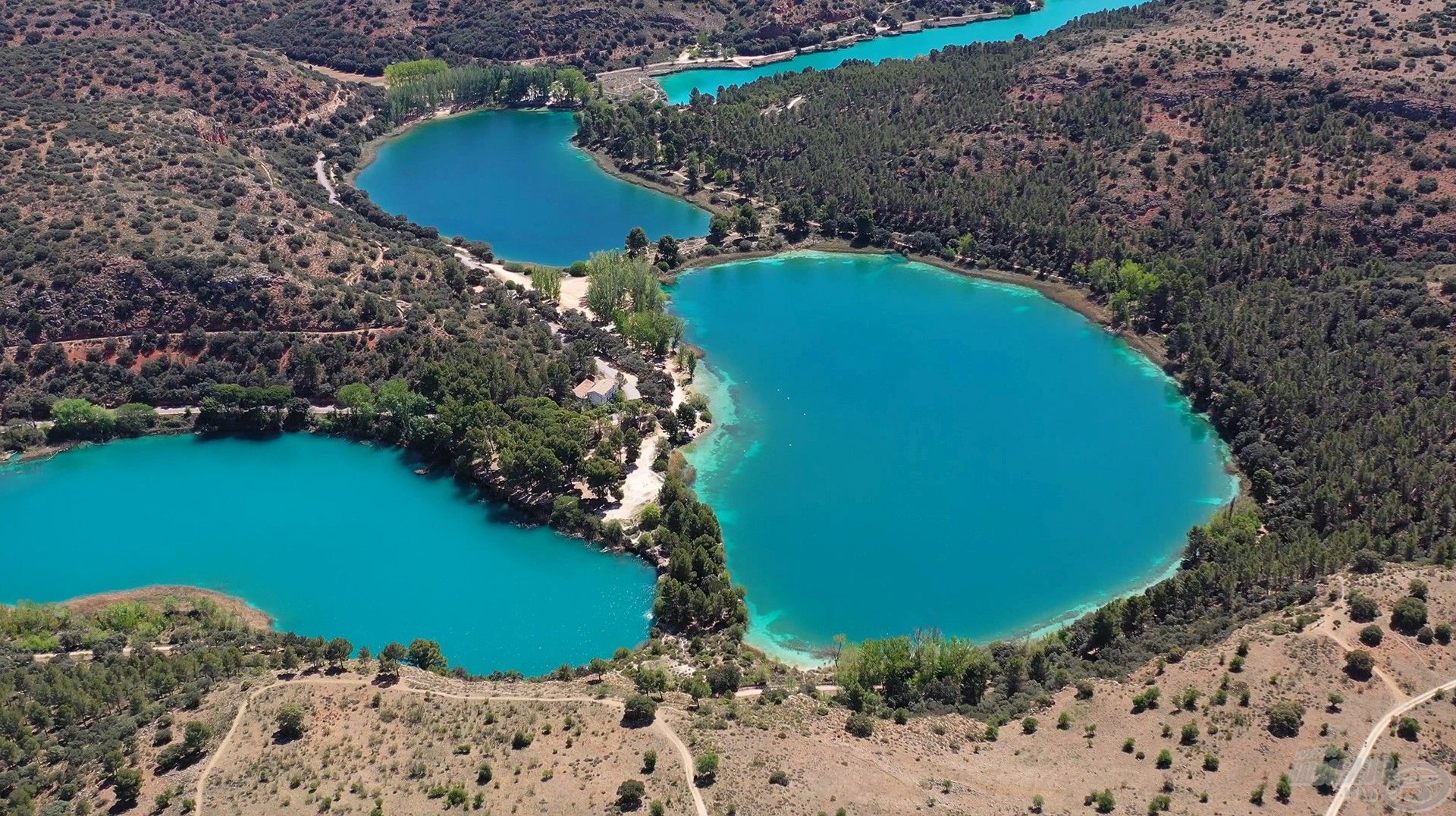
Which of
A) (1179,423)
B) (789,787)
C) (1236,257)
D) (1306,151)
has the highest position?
(1306,151)

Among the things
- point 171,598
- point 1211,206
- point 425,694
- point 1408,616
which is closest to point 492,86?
point 1211,206

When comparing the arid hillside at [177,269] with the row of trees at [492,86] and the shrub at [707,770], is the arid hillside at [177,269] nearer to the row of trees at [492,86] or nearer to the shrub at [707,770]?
the row of trees at [492,86]

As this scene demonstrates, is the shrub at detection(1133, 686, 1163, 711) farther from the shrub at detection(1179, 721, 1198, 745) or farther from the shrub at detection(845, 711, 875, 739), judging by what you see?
the shrub at detection(845, 711, 875, 739)

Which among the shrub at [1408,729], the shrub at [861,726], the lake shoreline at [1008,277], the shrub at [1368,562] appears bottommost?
the shrub at [861,726]

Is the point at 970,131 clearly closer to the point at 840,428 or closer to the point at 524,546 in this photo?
the point at 840,428

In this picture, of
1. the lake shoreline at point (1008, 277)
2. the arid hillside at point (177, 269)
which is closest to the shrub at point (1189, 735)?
the lake shoreline at point (1008, 277)

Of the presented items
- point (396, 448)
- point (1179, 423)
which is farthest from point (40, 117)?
point (1179, 423)

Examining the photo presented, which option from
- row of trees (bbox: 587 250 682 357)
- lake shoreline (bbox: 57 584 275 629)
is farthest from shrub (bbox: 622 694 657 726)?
row of trees (bbox: 587 250 682 357)
